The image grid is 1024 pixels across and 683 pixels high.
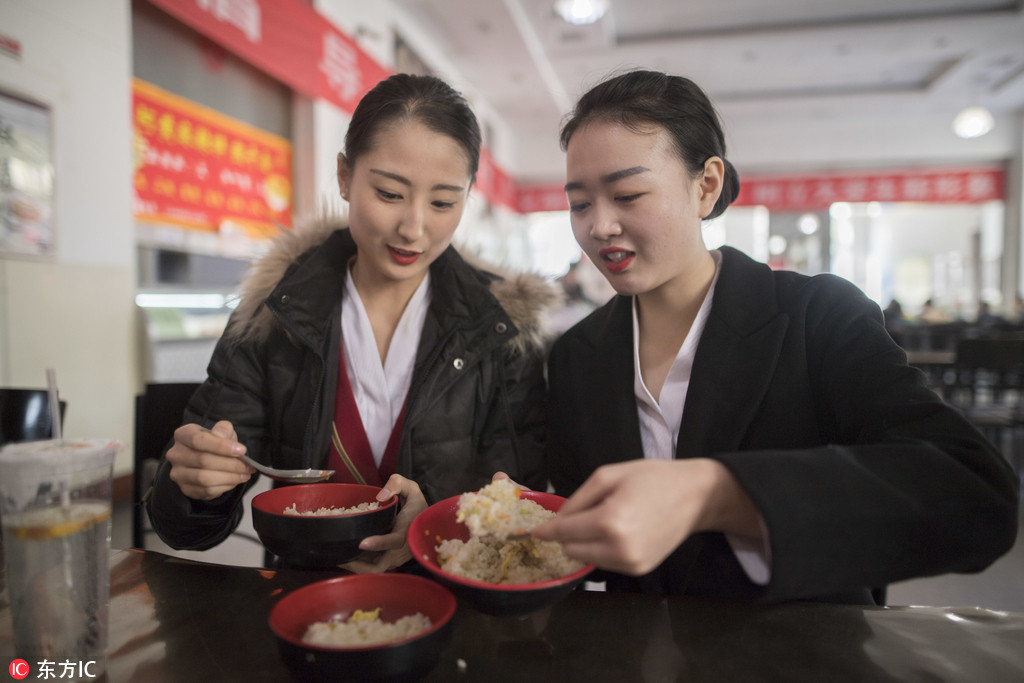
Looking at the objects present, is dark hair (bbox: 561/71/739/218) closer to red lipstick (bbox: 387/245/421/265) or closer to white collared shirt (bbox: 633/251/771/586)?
white collared shirt (bbox: 633/251/771/586)

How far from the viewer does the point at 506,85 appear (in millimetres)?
8070

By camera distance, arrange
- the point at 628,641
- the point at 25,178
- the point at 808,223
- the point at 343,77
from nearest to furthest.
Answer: the point at 628,641
the point at 25,178
the point at 343,77
the point at 808,223

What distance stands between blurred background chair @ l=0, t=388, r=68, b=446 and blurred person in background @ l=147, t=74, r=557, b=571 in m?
0.51

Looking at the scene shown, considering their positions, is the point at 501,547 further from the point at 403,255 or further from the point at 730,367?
the point at 403,255

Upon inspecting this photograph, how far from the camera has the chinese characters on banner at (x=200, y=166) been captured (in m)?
3.41

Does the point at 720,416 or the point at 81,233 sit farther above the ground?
the point at 81,233

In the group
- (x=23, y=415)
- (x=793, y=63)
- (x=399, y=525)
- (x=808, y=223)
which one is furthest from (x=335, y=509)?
(x=808, y=223)

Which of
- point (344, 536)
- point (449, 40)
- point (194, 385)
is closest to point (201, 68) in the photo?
point (194, 385)

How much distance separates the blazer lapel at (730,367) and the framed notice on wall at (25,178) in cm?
289

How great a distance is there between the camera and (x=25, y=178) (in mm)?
2619

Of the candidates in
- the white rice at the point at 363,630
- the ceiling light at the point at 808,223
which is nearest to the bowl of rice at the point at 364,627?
the white rice at the point at 363,630

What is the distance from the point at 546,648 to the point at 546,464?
0.64 meters

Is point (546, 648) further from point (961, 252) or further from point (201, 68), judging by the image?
point (961, 252)

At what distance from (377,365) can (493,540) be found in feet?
2.22
